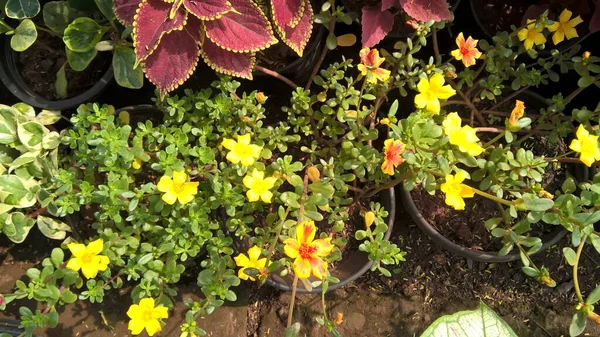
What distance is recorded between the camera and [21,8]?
1.40m

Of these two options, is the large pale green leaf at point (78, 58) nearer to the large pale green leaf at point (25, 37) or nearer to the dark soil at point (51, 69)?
the large pale green leaf at point (25, 37)

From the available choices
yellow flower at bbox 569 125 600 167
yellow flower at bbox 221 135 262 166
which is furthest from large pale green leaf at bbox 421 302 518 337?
yellow flower at bbox 221 135 262 166

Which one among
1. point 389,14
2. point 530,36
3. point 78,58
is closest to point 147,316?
point 78,58

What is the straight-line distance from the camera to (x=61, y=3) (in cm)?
149

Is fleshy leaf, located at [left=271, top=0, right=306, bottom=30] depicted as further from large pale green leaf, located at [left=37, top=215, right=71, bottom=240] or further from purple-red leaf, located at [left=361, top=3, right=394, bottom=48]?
large pale green leaf, located at [left=37, top=215, right=71, bottom=240]

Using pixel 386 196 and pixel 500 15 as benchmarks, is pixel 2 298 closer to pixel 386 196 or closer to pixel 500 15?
pixel 386 196

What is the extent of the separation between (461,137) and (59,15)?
1145mm

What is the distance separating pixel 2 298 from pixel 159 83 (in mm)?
631

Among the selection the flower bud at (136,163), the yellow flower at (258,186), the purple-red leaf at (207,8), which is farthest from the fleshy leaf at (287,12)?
the flower bud at (136,163)

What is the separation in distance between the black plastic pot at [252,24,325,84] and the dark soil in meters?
0.50

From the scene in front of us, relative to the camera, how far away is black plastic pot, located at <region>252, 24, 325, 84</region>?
1.65m

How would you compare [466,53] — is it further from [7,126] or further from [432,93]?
[7,126]

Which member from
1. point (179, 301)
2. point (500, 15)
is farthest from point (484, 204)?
point (179, 301)

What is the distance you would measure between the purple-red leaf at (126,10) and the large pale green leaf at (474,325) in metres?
0.97
